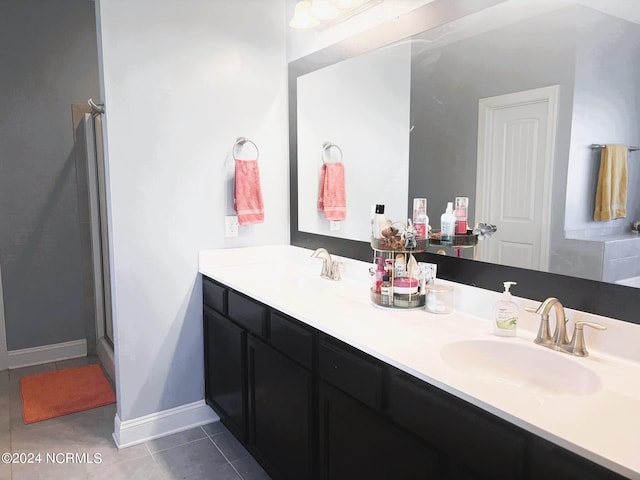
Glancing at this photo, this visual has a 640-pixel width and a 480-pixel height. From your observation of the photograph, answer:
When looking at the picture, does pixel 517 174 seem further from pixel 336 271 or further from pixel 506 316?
pixel 336 271

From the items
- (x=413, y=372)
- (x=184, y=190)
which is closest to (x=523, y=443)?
(x=413, y=372)

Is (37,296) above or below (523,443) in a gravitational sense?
below

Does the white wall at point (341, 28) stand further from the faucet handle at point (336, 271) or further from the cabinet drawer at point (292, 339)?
the cabinet drawer at point (292, 339)

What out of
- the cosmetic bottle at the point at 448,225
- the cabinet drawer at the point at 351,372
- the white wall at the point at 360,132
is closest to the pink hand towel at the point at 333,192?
the white wall at the point at 360,132

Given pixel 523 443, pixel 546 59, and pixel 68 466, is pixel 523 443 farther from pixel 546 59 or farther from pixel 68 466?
pixel 68 466

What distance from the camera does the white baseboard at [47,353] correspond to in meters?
3.40

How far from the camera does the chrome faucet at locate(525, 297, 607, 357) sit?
1.34 metres

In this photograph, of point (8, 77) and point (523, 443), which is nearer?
point (523, 443)

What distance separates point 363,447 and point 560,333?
664 mm

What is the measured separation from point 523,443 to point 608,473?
0.55 feet

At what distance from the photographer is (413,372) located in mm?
1231

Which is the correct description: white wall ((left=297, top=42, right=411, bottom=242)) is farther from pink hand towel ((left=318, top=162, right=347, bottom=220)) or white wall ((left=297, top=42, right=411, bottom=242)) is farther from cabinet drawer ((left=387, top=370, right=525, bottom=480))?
cabinet drawer ((left=387, top=370, right=525, bottom=480))

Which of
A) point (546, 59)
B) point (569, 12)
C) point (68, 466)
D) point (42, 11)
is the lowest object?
point (68, 466)

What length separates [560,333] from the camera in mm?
1375
